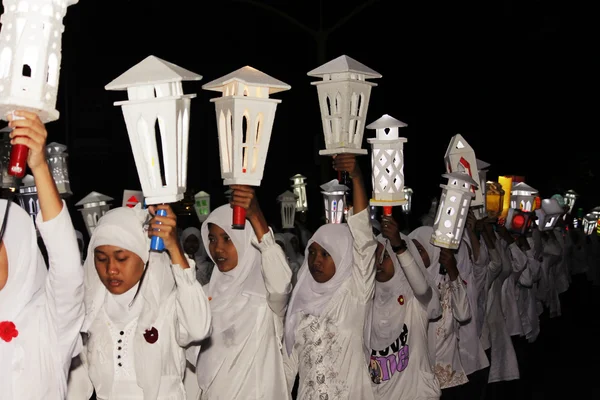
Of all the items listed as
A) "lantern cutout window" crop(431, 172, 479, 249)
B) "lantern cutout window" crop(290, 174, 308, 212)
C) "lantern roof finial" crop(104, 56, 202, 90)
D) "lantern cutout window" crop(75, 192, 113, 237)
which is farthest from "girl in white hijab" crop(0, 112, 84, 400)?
"lantern cutout window" crop(290, 174, 308, 212)

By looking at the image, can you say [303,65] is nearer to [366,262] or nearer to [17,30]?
[366,262]

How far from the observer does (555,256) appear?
716 inches

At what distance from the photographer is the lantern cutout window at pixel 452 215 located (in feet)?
30.1

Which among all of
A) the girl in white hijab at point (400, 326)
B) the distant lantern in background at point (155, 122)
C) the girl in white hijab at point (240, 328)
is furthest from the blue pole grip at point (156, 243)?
the girl in white hijab at point (400, 326)

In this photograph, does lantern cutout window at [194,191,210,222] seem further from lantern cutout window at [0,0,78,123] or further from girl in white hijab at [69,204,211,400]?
lantern cutout window at [0,0,78,123]

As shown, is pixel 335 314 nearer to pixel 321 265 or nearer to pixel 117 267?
pixel 321 265

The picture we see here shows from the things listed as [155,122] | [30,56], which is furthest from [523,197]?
[30,56]

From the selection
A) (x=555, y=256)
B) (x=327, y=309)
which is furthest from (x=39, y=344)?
(x=555, y=256)

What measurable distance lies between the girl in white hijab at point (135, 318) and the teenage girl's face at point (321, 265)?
6.82ft

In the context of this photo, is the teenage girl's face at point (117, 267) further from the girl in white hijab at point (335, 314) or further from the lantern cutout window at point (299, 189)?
the lantern cutout window at point (299, 189)

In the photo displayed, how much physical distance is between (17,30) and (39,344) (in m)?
1.49

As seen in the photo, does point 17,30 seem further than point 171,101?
No

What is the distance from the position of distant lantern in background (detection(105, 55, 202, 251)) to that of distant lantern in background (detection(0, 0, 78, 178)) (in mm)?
1305

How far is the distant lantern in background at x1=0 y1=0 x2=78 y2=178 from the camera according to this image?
4.11m
